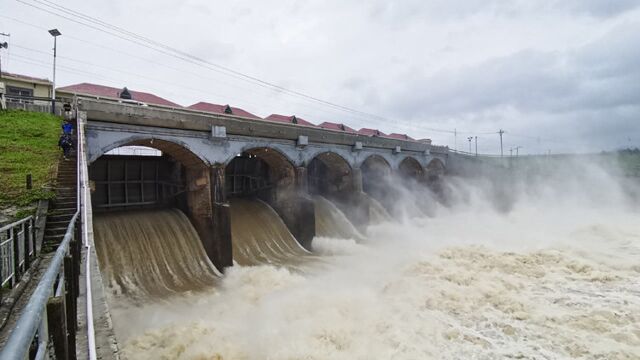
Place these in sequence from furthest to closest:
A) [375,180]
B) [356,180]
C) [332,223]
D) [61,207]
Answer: [375,180]
[356,180]
[332,223]
[61,207]

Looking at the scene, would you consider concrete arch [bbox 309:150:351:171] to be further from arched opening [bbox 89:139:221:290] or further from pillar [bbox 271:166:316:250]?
arched opening [bbox 89:139:221:290]

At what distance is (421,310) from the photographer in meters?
9.84

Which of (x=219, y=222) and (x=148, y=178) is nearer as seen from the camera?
(x=219, y=222)

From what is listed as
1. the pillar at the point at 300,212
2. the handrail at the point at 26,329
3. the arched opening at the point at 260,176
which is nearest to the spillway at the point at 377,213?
Result: the pillar at the point at 300,212

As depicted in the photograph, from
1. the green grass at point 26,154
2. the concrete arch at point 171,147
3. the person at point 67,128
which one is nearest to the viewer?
the green grass at point 26,154

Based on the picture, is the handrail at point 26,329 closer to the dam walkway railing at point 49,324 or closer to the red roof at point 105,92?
the dam walkway railing at point 49,324

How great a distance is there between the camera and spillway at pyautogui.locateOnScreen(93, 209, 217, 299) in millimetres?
11680

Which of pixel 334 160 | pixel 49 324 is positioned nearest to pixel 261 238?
pixel 334 160

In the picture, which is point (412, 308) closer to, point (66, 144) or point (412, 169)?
point (66, 144)

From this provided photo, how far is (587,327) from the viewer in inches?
339

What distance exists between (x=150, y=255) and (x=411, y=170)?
2404cm

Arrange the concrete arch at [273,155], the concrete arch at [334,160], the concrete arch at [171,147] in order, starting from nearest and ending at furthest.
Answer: the concrete arch at [171,147], the concrete arch at [273,155], the concrete arch at [334,160]

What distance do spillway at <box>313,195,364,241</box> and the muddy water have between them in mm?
3599

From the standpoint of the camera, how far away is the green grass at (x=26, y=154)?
26.0 feet
